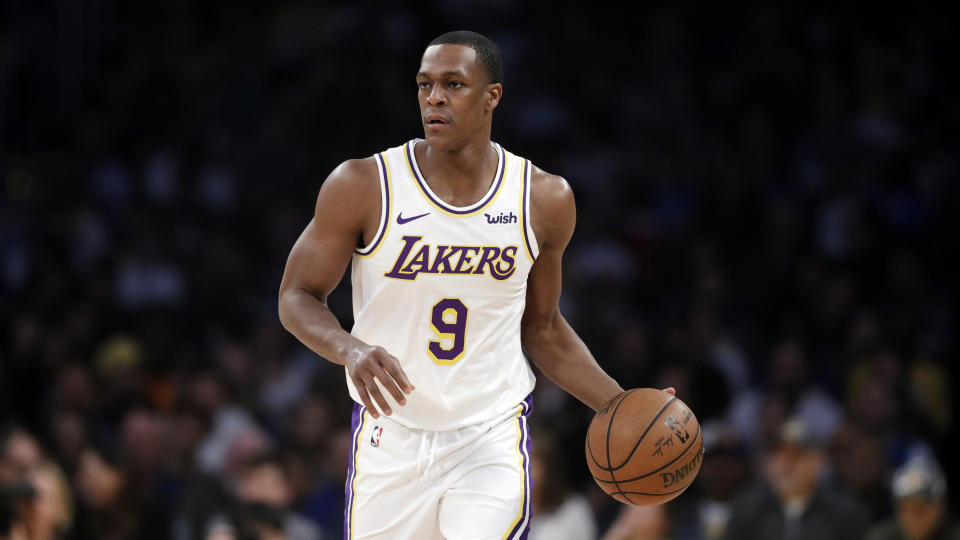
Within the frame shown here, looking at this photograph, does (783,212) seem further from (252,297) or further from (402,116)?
(252,297)

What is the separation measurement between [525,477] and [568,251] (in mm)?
7442

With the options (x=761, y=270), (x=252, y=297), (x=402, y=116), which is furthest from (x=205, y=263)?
(x=761, y=270)

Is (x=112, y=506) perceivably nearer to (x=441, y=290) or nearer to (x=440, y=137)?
(x=441, y=290)

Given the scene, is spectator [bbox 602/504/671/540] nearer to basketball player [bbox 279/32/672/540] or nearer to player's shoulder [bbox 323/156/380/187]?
basketball player [bbox 279/32/672/540]

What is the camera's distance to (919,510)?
754cm

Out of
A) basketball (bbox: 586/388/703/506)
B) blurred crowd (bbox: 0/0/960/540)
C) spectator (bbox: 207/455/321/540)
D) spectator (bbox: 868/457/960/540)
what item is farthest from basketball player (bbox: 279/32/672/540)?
spectator (bbox: 868/457/960/540)

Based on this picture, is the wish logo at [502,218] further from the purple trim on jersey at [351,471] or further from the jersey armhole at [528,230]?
the purple trim on jersey at [351,471]

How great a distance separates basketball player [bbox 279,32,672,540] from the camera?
468cm

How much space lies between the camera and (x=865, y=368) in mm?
10266

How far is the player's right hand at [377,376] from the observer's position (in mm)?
4043

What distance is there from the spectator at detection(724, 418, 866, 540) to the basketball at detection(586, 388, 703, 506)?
3.04m

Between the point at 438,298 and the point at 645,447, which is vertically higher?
the point at 438,298

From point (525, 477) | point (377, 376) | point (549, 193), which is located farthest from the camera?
point (549, 193)

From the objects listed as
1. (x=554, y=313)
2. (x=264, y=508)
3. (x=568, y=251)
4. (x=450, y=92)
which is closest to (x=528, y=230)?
(x=554, y=313)
